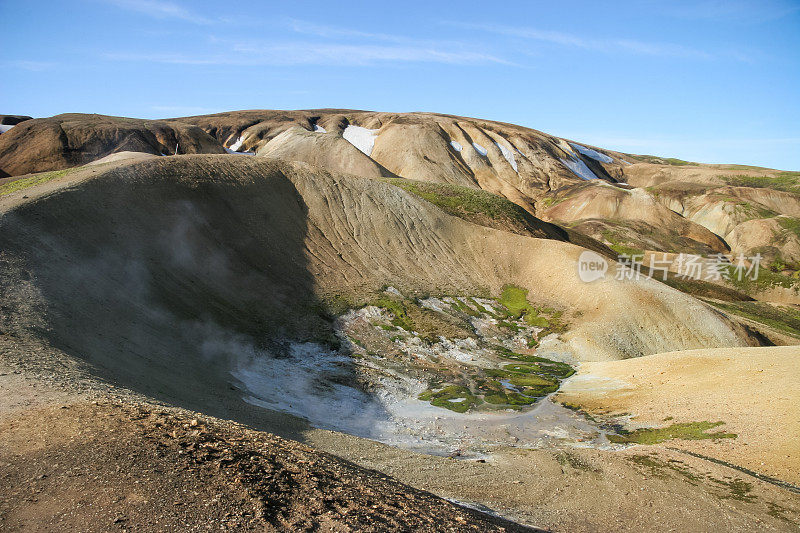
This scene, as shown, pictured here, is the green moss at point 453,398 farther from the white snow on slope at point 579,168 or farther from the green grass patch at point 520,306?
the white snow on slope at point 579,168

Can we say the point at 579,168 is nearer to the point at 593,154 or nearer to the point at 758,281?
the point at 593,154

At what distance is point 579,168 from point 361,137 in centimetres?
3997

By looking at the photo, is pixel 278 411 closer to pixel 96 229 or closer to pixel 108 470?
pixel 108 470

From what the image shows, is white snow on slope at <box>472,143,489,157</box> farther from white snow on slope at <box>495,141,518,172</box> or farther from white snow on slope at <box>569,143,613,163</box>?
white snow on slope at <box>569,143,613,163</box>

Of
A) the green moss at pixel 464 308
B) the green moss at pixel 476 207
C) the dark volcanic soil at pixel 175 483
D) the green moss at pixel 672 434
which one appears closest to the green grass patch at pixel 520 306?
the green moss at pixel 464 308

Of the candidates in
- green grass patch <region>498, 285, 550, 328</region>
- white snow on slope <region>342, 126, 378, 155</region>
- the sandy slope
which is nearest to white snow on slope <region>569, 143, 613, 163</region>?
white snow on slope <region>342, 126, 378, 155</region>

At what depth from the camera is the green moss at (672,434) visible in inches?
656

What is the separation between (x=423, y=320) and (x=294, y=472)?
20.4 meters

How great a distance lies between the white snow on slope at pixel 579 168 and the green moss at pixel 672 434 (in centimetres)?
8405

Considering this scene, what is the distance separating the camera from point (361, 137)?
95.6 meters

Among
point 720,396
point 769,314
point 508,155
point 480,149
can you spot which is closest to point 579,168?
point 508,155

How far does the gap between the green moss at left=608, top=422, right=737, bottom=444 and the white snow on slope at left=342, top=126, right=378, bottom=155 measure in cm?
7728

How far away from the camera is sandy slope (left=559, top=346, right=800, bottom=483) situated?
15156mm

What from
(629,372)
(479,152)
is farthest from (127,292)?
(479,152)
